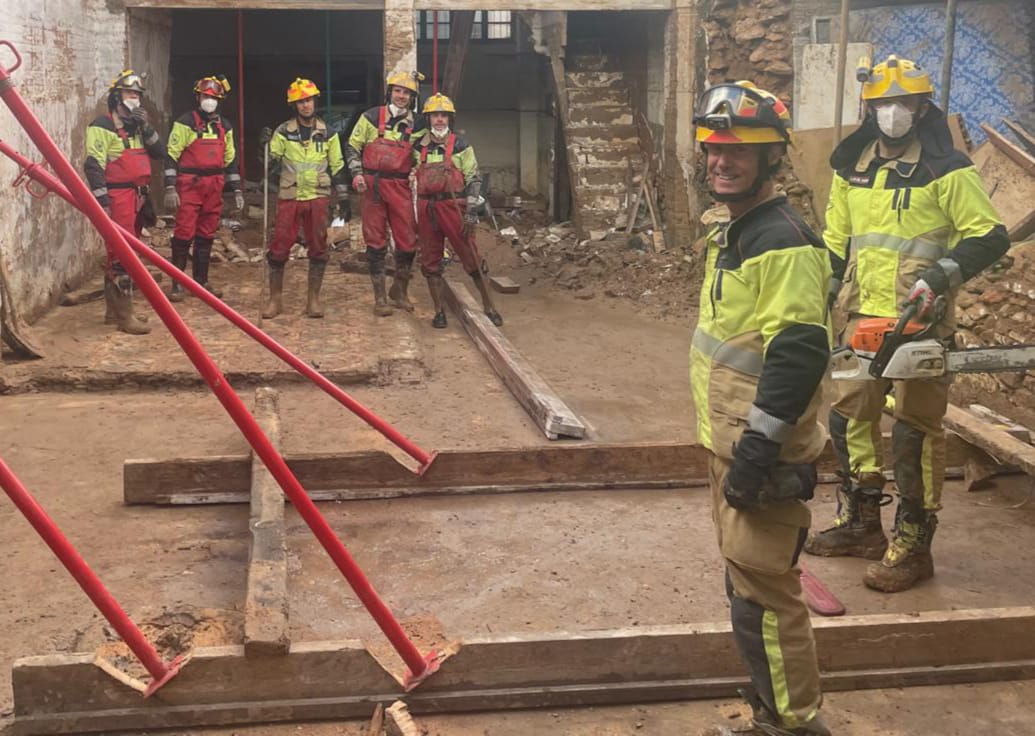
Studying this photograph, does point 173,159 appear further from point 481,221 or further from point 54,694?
point 54,694

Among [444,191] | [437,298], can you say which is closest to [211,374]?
[444,191]

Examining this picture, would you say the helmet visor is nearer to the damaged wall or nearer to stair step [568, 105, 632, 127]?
the damaged wall

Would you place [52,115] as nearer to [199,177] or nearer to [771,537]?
[199,177]

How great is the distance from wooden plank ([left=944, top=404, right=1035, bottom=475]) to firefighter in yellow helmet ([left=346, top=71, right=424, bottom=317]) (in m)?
5.52

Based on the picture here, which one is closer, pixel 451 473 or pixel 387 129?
pixel 451 473

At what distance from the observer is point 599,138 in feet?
49.3

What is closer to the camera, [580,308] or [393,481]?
[393,481]

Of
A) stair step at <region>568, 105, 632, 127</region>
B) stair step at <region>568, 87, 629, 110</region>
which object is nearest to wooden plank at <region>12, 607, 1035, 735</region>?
stair step at <region>568, 105, 632, 127</region>

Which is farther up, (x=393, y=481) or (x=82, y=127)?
(x=82, y=127)

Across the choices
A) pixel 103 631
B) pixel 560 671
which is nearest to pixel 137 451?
pixel 103 631

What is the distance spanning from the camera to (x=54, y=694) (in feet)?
12.0

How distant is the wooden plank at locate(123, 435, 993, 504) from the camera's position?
19.8 ft

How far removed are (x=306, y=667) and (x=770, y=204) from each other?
2084 mm

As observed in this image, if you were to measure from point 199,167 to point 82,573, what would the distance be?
770 cm
